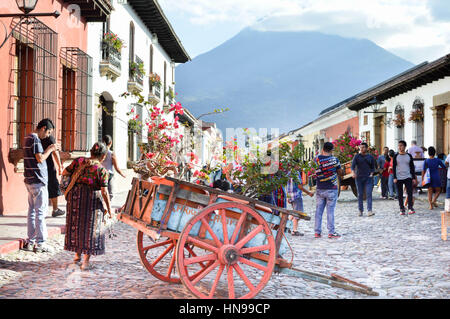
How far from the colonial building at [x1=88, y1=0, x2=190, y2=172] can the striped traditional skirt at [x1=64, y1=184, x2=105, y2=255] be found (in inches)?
283

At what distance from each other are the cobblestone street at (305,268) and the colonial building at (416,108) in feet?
25.9

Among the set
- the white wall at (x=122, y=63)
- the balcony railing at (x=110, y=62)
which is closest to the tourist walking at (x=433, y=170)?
the white wall at (x=122, y=63)

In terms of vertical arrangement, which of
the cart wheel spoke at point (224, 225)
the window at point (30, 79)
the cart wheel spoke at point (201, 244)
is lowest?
the cart wheel spoke at point (201, 244)

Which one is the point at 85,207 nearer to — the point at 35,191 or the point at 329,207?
the point at 35,191

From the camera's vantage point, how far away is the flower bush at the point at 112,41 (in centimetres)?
1418

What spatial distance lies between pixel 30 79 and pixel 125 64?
287 inches

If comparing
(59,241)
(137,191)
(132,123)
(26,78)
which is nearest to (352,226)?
(59,241)

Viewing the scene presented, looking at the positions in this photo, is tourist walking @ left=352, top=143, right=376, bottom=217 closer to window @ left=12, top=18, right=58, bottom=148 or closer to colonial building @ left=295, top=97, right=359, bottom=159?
window @ left=12, top=18, right=58, bottom=148

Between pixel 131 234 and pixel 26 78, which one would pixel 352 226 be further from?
pixel 26 78

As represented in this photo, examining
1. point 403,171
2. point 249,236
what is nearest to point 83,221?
point 249,236

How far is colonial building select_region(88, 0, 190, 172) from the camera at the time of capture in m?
14.0

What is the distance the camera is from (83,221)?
5383 mm

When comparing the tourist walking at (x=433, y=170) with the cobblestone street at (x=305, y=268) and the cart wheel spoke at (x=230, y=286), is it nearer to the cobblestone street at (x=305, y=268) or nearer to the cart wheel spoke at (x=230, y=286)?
the cobblestone street at (x=305, y=268)

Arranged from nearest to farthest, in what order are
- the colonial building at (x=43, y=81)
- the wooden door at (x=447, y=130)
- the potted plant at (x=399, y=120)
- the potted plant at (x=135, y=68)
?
the colonial building at (x=43, y=81) < the wooden door at (x=447, y=130) < the potted plant at (x=135, y=68) < the potted plant at (x=399, y=120)
